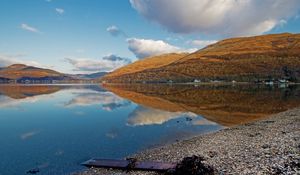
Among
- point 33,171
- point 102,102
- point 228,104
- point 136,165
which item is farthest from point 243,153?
point 102,102

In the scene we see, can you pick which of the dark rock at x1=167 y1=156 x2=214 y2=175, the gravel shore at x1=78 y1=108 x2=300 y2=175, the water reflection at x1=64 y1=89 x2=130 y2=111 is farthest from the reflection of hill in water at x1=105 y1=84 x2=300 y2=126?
the dark rock at x1=167 y1=156 x2=214 y2=175

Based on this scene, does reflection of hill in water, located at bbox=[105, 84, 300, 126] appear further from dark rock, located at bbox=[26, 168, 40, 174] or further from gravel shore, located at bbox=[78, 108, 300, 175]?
dark rock, located at bbox=[26, 168, 40, 174]

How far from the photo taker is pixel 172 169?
17.6 meters

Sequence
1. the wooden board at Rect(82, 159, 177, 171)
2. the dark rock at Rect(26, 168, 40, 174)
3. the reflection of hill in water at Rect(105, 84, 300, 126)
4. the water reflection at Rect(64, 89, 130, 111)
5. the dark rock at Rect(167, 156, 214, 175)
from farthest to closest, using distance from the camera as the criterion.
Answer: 1. the water reflection at Rect(64, 89, 130, 111)
2. the reflection of hill in water at Rect(105, 84, 300, 126)
3. the dark rock at Rect(26, 168, 40, 174)
4. the wooden board at Rect(82, 159, 177, 171)
5. the dark rock at Rect(167, 156, 214, 175)

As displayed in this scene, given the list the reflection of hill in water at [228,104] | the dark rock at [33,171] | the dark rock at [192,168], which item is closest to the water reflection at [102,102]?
the reflection of hill in water at [228,104]

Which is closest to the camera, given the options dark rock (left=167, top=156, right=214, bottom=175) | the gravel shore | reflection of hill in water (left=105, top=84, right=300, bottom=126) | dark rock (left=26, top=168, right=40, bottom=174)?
dark rock (left=167, top=156, right=214, bottom=175)

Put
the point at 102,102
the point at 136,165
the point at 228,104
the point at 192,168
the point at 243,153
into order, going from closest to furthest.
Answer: the point at 192,168
the point at 136,165
the point at 243,153
the point at 228,104
the point at 102,102

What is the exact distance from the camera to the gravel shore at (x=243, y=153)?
16.9 meters

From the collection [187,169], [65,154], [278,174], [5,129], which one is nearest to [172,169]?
[187,169]

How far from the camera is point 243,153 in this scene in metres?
20.7

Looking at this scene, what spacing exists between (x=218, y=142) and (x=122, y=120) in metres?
22.7

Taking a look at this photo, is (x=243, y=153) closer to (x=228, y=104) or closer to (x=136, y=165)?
(x=136, y=165)

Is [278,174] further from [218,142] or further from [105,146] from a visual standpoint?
[105,146]

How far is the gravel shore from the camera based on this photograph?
666 inches
